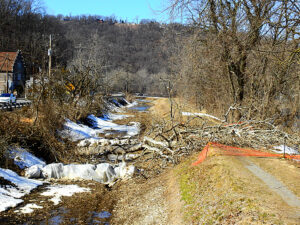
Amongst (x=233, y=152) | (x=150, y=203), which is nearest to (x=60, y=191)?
(x=150, y=203)

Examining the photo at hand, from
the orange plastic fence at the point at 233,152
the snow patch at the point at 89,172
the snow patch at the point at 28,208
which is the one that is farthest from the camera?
the snow patch at the point at 89,172

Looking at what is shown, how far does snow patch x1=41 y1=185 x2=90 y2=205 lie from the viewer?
957cm

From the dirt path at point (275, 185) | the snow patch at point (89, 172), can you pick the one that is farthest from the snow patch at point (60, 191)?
the dirt path at point (275, 185)

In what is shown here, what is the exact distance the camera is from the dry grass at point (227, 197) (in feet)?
18.4

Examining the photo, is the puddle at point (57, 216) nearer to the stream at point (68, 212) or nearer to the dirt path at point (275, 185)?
the stream at point (68, 212)

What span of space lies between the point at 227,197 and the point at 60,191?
5.82 metres

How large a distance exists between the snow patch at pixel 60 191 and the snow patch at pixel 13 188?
605mm

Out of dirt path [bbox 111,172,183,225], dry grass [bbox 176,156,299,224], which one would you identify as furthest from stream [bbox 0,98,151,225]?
dry grass [bbox 176,156,299,224]

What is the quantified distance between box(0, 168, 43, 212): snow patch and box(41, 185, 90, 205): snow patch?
605 millimetres

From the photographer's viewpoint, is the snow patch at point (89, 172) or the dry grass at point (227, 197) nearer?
the dry grass at point (227, 197)

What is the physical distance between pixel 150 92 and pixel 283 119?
80.4 metres

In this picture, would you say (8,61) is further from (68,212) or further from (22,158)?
(68,212)

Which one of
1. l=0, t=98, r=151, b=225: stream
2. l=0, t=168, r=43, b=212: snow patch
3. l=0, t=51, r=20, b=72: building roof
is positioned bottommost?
l=0, t=98, r=151, b=225: stream

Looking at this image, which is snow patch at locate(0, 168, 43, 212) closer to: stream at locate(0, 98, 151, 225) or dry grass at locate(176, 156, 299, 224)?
stream at locate(0, 98, 151, 225)
